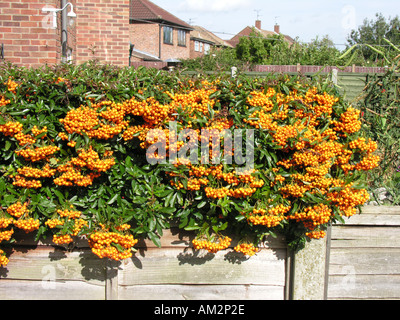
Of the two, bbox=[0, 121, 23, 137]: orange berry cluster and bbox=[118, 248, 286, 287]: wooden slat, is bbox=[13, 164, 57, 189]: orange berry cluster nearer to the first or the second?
bbox=[0, 121, 23, 137]: orange berry cluster

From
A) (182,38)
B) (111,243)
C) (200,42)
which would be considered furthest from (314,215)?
(200,42)

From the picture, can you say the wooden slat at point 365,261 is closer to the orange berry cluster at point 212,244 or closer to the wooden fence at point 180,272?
the wooden fence at point 180,272

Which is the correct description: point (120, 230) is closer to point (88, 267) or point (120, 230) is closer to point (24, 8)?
point (88, 267)

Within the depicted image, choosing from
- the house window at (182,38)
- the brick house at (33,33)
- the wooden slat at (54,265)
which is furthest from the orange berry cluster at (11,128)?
the house window at (182,38)

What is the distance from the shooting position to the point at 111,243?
2.63 metres

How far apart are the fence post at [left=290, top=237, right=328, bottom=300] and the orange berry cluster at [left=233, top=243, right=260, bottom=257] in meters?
0.33

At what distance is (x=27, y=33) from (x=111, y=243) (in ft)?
13.0

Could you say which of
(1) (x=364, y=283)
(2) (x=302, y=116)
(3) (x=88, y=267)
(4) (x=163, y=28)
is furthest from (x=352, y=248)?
(4) (x=163, y=28)

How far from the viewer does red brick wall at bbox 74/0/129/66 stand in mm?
7355

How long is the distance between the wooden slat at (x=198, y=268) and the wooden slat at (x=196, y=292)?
4cm

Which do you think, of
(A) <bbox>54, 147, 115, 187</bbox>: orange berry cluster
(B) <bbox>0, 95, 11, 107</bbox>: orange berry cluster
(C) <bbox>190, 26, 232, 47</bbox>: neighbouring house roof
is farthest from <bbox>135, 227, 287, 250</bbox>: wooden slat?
(C) <bbox>190, 26, 232, 47</bbox>: neighbouring house roof

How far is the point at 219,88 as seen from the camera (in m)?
2.77

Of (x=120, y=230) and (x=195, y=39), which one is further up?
(x=195, y=39)

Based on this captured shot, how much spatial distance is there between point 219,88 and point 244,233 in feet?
3.25
